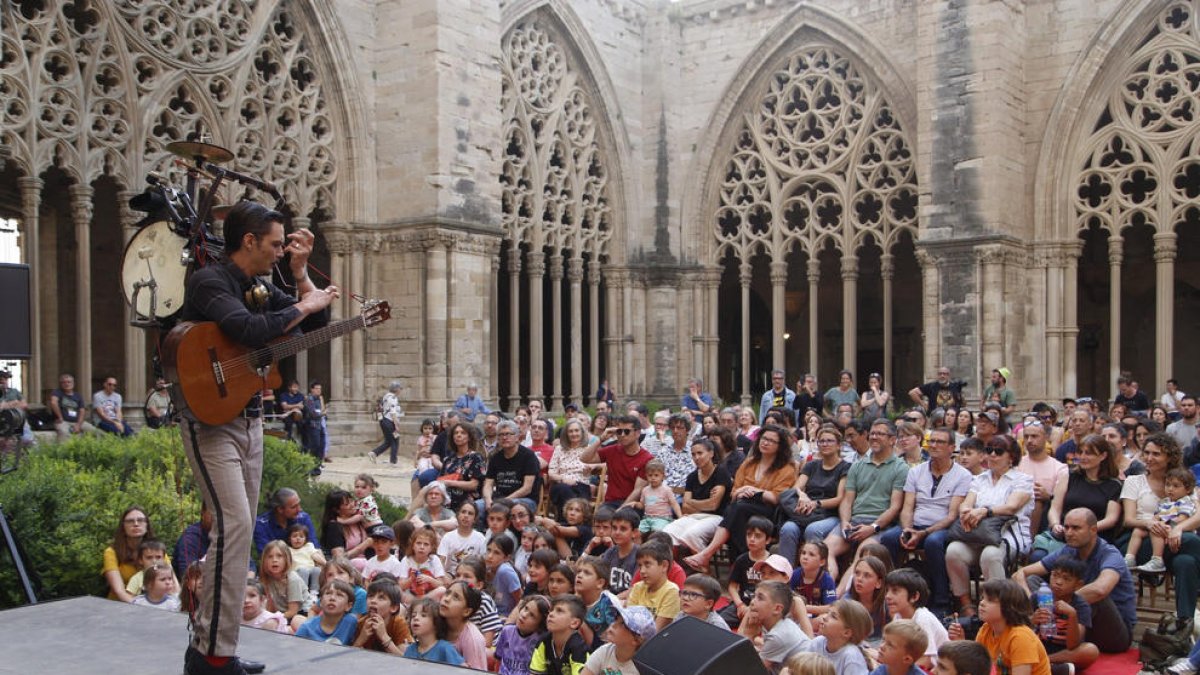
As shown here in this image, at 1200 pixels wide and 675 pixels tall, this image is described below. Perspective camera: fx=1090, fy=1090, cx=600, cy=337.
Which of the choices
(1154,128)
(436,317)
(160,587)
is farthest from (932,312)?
(160,587)

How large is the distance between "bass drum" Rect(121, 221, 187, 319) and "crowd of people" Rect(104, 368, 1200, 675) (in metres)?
1.13

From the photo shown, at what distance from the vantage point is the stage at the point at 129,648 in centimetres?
421

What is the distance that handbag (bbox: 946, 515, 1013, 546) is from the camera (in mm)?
7164

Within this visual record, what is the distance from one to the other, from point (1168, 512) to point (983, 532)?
1222 millimetres

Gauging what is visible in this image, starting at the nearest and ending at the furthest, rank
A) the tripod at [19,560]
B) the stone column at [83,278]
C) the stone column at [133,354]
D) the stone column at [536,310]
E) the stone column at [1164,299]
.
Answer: the tripod at [19,560]
the stone column at [83,278]
the stone column at [133,354]
the stone column at [1164,299]
the stone column at [536,310]

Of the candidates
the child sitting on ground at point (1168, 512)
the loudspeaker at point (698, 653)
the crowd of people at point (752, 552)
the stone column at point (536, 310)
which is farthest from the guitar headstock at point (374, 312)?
the stone column at point (536, 310)

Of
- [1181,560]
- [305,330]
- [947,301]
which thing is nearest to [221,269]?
[305,330]

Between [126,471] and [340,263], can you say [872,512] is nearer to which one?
[126,471]

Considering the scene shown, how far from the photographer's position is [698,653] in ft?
11.8

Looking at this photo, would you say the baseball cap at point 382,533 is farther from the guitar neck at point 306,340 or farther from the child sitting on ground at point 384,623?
the guitar neck at point 306,340

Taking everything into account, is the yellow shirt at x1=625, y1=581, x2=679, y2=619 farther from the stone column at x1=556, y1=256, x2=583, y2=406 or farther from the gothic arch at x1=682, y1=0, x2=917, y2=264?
the gothic arch at x1=682, y1=0, x2=917, y2=264

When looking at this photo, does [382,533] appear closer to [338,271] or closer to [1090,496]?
[1090,496]

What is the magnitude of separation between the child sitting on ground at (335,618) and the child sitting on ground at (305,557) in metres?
1.11

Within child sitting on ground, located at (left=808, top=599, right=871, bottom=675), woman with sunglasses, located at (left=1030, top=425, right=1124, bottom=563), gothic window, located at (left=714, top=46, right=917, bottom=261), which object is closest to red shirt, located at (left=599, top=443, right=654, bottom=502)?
woman with sunglasses, located at (left=1030, top=425, right=1124, bottom=563)
